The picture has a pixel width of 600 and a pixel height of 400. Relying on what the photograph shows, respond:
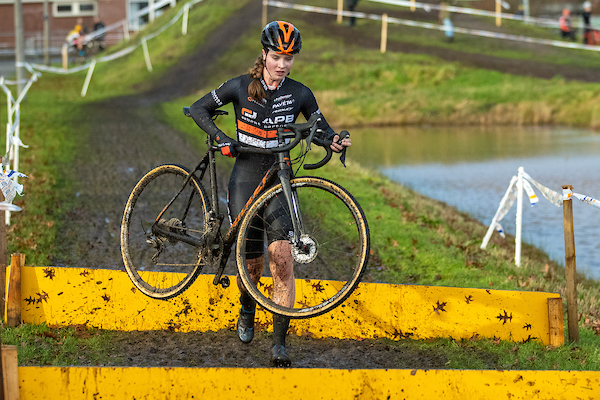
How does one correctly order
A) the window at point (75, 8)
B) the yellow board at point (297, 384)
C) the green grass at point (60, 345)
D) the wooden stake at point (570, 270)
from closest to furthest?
the yellow board at point (297, 384)
the green grass at point (60, 345)
the wooden stake at point (570, 270)
the window at point (75, 8)

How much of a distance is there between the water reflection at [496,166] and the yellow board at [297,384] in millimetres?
6243

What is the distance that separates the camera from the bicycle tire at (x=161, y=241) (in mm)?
5961

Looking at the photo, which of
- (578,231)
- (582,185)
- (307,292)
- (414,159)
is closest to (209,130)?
(307,292)

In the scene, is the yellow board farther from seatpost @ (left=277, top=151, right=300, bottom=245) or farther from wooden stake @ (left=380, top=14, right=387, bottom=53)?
wooden stake @ (left=380, top=14, right=387, bottom=53)

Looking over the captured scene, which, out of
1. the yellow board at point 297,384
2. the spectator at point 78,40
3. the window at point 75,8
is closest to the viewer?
the yellow board at point 297,384

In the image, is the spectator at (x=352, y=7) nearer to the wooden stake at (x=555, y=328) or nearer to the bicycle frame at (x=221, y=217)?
the wooden stake at (x=555, y=328)

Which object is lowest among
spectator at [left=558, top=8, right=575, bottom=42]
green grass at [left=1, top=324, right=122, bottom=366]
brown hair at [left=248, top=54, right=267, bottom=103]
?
green grass at [left=1, top=324, right=122, bottom=366]

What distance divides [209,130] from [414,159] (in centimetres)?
1494

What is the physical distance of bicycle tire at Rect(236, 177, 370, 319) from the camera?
4.94 meters

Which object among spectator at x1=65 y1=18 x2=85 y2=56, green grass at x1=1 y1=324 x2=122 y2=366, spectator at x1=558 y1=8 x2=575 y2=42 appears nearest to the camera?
green grass at x1=1 y1=324 x2=122 y2=366

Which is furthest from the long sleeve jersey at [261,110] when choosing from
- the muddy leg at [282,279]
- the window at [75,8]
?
the window at [75,8]

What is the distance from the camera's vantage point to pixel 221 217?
19.3 ft

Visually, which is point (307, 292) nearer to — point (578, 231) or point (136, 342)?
point (136, 342)

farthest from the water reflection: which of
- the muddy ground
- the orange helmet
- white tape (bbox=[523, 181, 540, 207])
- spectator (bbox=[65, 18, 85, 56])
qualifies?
spectator (bbox=[65, 18, 85, 56])
